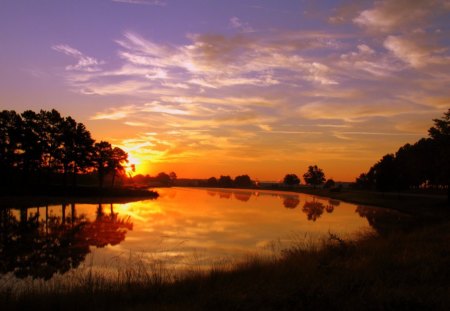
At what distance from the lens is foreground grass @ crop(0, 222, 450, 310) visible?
10641mm

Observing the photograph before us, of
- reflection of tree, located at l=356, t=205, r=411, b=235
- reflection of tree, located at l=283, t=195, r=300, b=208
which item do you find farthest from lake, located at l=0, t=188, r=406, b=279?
reflection of tree, located at l=283, t=195, r=300, b=208

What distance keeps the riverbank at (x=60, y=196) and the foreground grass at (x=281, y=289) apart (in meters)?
42.5

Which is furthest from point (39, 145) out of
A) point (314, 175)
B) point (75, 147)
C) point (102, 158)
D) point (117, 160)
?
point (314, 175)

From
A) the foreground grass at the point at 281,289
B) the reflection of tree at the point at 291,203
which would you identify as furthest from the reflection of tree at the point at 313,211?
the foreground grass at the point at 281,289

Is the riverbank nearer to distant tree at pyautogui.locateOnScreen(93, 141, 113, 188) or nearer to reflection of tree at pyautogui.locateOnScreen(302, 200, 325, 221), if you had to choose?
distant tree at pyautogui.locateOnScreen(93, 141, 113, 188)

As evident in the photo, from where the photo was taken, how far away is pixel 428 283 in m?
12.5

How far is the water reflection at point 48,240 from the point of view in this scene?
18141mm

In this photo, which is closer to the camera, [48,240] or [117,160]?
[48,240]

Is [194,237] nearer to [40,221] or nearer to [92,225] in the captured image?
[92,225]

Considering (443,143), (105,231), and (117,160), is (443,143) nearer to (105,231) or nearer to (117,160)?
(105,231)

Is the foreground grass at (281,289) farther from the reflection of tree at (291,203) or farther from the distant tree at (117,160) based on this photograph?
the distant tree at (117,160)

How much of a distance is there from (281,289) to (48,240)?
18461 mm

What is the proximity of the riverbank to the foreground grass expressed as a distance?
139 feet

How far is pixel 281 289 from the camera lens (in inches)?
471
